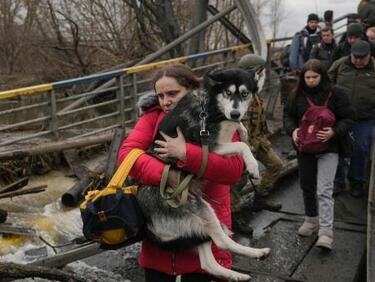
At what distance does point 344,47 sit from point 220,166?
5837 mm

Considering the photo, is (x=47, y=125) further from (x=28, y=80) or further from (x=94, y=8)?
(x=28, y=80)

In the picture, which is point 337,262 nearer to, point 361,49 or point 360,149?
point 360,149

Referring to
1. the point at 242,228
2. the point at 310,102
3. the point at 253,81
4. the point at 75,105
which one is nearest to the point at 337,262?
the point at 242,228

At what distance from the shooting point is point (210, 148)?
2.74 metres

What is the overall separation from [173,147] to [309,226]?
151 inches

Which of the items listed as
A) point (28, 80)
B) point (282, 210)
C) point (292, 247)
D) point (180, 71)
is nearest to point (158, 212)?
point (180, 71)

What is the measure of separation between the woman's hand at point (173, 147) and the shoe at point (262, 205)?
4.36m

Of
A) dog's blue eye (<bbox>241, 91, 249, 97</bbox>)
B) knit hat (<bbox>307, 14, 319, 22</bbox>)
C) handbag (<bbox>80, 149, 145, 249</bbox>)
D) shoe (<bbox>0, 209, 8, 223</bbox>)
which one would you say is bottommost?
shoe (<bbox>0, 209, 8, 223</bbox>)

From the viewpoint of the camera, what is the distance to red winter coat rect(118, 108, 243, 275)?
105 inches

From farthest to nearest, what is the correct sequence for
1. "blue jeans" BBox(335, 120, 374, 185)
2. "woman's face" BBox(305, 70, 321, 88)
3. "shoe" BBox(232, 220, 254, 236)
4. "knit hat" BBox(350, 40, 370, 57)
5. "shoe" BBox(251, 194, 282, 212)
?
"shoe" BBox(251, 194, 282, 212), "blue jeans" BBox(335, 120, 374, 185), "knit hat" BBox(350, 40, 370, 57), "shoe" BBox(232, 220, 254, 236), "woman's face" BBox(305, 70, 321, 88)

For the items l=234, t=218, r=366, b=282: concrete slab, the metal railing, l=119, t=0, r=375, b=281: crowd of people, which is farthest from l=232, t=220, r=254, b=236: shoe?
the metal railing

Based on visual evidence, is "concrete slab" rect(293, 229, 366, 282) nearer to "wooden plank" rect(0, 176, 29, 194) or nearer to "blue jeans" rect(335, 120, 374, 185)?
"blue jeans" rect(335, 120, 374, 185)

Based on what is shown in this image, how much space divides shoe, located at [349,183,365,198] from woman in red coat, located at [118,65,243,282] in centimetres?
448

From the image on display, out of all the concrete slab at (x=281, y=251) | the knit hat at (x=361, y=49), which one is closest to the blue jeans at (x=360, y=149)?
the knit hat at (x=361, y=49)
